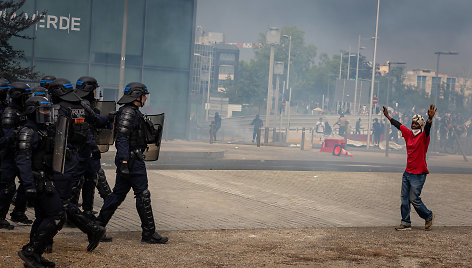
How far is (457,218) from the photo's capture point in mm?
10547

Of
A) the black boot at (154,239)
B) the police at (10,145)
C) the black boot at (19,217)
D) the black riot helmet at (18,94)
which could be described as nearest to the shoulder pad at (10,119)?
the police at (10,145)

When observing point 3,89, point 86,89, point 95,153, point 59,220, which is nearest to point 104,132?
point 86,89

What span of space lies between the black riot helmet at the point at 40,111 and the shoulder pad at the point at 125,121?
1.23 m

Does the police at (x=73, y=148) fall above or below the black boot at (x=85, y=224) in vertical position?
above

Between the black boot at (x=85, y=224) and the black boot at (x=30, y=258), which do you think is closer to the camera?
the black boot at (x=30, y=258)

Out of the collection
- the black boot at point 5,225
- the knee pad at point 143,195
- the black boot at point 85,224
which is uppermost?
the knee pad at point 143,195

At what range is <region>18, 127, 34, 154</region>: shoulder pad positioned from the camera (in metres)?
5.67

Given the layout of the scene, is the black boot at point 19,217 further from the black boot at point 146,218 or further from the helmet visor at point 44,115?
the helmet visor at point 44,115

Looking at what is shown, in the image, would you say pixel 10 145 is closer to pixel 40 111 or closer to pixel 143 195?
pixel 40 111

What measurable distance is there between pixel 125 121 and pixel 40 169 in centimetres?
143

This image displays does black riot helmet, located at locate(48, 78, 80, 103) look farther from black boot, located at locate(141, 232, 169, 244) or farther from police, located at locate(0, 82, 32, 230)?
black boot, located at locate(141, 232, 169, 244)

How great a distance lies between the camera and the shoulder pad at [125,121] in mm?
7043

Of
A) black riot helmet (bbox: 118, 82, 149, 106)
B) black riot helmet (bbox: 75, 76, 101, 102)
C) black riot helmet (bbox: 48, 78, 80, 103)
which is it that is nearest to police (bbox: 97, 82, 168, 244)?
black riot helmet (bbox: 118, 82, 149, 106)

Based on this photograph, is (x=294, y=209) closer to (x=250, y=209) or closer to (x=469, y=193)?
(x=250, y=209)
